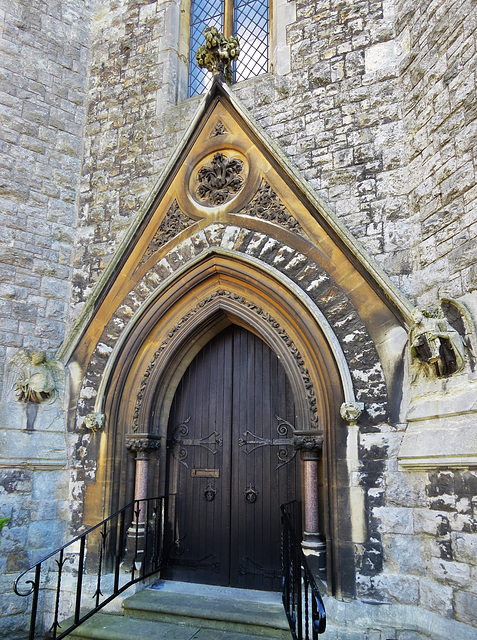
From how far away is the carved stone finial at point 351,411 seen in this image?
4238 mm

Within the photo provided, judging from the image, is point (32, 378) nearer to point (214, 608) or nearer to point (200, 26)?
point (214, 608)

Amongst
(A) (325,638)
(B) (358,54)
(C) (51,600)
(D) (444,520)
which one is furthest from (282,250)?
(C) (51,600)

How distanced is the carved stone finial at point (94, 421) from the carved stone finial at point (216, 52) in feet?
12.4

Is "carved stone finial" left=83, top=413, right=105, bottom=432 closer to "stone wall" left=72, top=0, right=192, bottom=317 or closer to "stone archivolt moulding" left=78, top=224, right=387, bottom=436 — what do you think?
"stone archivolt moulding" left=78, top=224, right=387, bottom=436

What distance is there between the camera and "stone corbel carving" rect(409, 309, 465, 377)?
3805 millimetres

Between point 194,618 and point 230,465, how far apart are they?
138 centimetres

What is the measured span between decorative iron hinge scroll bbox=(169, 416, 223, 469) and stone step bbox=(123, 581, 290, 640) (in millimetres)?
1186

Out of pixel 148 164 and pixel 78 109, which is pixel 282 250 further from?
pixel 78 109

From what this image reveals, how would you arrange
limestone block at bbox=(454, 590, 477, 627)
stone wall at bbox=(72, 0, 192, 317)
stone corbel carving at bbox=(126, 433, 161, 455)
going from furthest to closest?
1. stone wall at bbox=(72, 0, 192, 317)
2. stone corbel carving at bbox=(126, 433, 161, 455)
3. limestone block at bbox=(454, 590, 477, 627)

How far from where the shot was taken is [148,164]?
20.3 ft

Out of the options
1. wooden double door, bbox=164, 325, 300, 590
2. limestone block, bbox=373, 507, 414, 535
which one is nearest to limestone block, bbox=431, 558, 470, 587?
limestone block, bbox=373, 507, 414, 535

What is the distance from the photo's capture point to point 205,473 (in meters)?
5.30

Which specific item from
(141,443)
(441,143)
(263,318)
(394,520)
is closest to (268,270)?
(263,318)

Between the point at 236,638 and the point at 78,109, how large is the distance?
19.9ft
